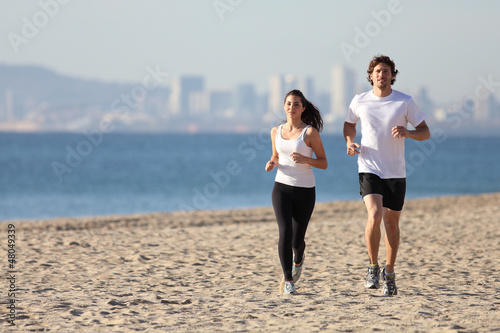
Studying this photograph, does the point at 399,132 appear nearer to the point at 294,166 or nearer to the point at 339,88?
the point at 294,166

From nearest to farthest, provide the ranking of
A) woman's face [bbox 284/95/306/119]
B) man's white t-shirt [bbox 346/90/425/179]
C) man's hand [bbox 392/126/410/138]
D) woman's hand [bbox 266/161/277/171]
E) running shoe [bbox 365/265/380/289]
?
man's hand [bbox 392/126/410/138], man's white t-shirt [bbox 346/90/425/179], woman's hand [bbox 266/161/277/171], woman's face [bbox 284/95/306/119], running shoe [bbox 365/265/380/289]

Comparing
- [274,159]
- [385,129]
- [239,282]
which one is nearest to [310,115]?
[274,159]

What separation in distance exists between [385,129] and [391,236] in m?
0.88

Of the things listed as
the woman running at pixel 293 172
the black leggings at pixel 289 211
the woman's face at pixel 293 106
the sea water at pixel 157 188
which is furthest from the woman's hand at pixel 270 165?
the sea water at pixel 157 188

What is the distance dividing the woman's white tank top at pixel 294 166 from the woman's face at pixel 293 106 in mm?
164

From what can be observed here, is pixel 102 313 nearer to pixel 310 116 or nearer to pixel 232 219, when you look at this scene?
pixel 310 116

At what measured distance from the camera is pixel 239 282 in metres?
6.28

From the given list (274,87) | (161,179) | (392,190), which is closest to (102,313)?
(392,190)

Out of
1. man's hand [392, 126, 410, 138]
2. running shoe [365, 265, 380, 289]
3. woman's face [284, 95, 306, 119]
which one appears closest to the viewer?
man's hand [392, 126, 410, 138]

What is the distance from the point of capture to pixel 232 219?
13555mm

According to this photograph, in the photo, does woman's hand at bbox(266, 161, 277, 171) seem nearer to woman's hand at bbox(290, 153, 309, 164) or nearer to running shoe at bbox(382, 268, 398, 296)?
woman's hand at bbox(290, 153, 309, 164)

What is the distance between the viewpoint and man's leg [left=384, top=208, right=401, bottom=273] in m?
5.31

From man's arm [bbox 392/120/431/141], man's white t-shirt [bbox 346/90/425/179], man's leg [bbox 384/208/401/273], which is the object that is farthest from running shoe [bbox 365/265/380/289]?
man's arm [bbox 392/120/431/141]

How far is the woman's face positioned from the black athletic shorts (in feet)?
2.39
